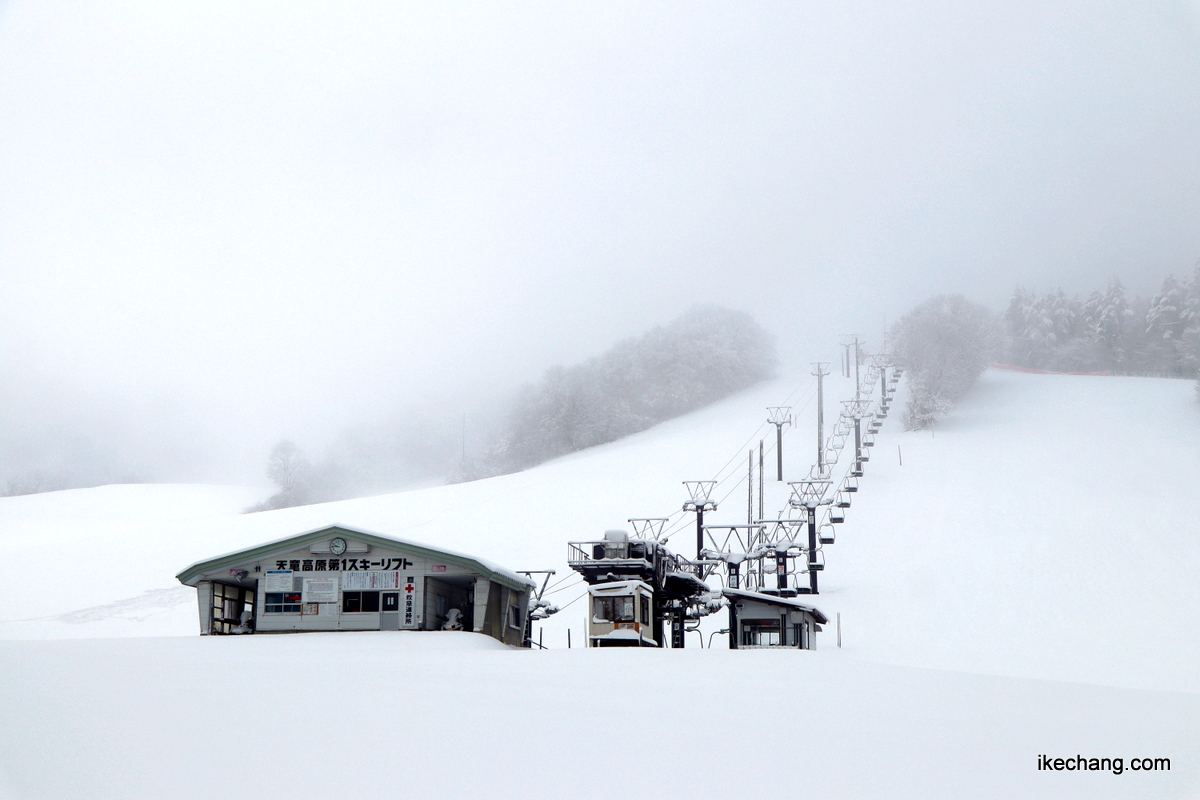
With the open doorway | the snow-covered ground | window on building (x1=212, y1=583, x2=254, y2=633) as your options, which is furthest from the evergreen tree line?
window on building (x1=212, y1=583, x2=254, y2=633)

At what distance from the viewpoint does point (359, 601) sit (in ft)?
72.2

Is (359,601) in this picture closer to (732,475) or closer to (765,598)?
(765,598)

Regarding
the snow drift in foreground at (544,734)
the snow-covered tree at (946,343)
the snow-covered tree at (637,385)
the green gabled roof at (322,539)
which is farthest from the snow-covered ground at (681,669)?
the snow-covered tree at (637,385)

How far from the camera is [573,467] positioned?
65938 mm

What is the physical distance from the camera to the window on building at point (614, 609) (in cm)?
2498

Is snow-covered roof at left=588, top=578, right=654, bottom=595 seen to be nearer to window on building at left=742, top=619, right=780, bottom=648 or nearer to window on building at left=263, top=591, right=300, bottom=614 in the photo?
window on building at left=742, top=619, right=780, bottom=648

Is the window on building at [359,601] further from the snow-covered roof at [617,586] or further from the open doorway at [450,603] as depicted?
the snow-covered roof at [617,586]

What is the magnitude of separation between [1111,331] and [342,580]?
3587 inches

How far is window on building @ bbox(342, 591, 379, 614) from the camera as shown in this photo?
21.9 meters

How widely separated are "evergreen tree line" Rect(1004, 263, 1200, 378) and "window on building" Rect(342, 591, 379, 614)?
8020cm

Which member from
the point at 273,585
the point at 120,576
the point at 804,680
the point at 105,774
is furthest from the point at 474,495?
the point at 105,774

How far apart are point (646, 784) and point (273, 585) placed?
17478 mm

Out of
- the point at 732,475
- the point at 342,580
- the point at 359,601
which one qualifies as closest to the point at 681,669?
the point at 359,601

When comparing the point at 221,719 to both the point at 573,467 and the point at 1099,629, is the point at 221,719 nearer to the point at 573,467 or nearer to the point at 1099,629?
the point at 1099,629
